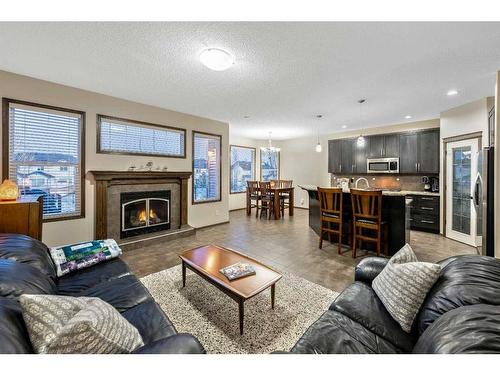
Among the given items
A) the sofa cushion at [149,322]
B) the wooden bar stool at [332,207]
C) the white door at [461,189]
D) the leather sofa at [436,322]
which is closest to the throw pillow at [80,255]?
the sofa cushion at [149,322]

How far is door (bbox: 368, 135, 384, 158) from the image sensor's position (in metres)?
5.78

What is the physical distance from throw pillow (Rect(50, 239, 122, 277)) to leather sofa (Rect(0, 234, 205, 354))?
0.16 ft

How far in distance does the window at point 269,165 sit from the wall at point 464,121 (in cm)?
513

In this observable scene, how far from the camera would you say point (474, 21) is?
5.95ft

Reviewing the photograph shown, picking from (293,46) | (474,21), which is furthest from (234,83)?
(474,21)

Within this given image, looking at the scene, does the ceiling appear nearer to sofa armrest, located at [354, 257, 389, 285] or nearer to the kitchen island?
the kitchen island

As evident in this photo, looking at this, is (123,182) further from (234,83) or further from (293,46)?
(293,46)

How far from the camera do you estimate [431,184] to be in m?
5.06

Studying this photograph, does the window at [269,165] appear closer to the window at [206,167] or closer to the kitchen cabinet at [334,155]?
the kitchen cabinet at [334,155]

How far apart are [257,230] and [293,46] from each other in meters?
3.78

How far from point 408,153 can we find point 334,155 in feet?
6.48

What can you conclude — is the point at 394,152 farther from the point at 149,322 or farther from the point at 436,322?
the point at 149,322

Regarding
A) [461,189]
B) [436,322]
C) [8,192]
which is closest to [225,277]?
[436,322]

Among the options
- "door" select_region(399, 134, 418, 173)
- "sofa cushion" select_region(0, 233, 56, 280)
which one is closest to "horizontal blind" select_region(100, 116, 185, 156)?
"sofa cushion" select_region(0, 233, 56, 280)
